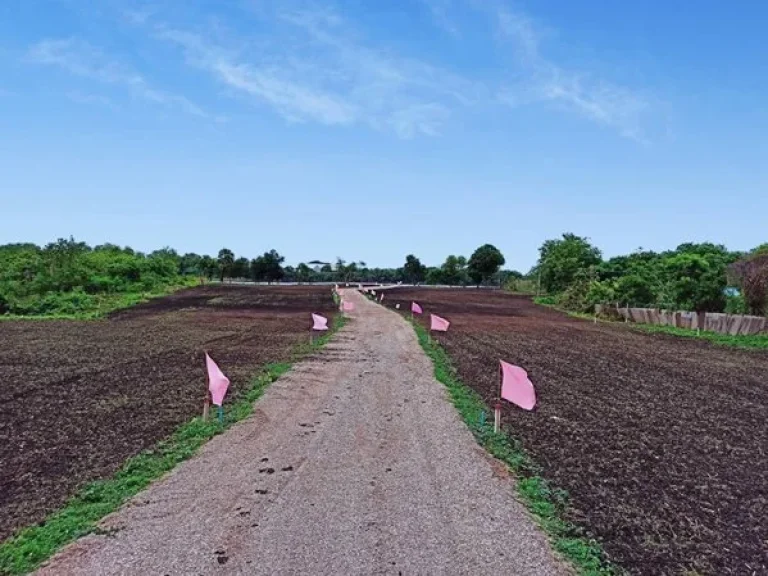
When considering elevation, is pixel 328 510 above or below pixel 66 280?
below

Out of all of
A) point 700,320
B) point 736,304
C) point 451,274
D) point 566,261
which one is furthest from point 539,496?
point 451,274

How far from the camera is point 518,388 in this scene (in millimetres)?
8156

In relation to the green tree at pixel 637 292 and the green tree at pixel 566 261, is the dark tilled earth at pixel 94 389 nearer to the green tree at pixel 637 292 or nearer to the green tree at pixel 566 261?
the green tree at pixel 637 292

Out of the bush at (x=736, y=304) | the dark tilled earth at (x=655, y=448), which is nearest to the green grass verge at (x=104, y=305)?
the dark tilled earth at (x=655, y=448)

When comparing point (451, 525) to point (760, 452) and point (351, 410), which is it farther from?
point (760, 452)

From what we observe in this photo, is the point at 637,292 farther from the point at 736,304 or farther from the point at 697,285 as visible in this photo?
the point at 736,304

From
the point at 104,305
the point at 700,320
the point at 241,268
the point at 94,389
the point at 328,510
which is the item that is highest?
the point at 241,268

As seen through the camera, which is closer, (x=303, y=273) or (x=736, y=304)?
(x=736, y=304)

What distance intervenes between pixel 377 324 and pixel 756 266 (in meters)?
19.9

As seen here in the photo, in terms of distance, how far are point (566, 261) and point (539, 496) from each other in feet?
202

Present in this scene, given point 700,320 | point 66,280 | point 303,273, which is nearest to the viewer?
point 700,320

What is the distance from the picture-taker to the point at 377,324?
92.0 ft

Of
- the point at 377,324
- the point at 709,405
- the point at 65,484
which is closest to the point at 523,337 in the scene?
the point at 377,324

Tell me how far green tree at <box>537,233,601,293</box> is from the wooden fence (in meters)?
23.9
